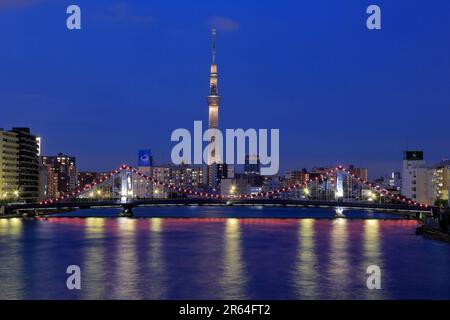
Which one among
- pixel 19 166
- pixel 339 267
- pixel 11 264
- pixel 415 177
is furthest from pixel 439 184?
pixel 11 264

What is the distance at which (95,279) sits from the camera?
1147 inches

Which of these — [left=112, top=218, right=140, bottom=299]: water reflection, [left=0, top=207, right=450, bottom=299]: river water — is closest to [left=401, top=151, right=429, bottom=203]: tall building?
[left=0, top=207, right=450, bottom=299]: river water

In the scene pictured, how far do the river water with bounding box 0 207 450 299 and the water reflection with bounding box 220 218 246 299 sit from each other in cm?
4

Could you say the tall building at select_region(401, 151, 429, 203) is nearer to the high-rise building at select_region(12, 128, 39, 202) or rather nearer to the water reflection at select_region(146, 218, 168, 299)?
the high-rise building at select_region(12, 128, 39, 202)

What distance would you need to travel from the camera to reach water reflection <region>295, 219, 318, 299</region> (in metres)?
26.5

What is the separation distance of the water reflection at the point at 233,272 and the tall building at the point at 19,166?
58.2 metres

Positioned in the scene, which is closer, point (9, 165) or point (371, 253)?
point (371, 253)

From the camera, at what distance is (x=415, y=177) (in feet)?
353

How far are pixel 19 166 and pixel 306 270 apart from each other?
80062mm

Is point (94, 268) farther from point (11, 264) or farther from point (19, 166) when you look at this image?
point (19, 166)

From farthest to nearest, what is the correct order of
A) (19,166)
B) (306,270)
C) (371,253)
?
(19,166) < (371,253) < (306,270)
